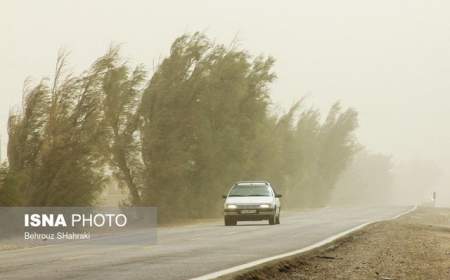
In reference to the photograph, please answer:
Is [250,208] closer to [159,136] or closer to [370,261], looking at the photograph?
[159,136]

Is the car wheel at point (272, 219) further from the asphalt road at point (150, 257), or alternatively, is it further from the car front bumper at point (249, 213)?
the asphalt road at point (150, 257)

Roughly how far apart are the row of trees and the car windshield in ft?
15.0

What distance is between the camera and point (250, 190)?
37.0 metres

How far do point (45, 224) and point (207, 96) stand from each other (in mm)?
16775

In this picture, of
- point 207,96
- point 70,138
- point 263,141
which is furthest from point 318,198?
point 70,138

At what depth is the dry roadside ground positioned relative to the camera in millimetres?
15234

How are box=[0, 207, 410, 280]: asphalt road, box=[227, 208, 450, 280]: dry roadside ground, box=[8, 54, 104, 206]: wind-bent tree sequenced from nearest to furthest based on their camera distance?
box=[0, 207, 410, 280]: asphalt road, box=[227, 208, 450, 280]: dry roadside ground, box=[8, 54, 104, 206]: wind-bent tree

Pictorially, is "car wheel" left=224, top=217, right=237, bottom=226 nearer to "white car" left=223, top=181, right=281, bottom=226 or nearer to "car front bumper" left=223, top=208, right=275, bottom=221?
"white car" left=223, top=181, right=281, bottom=226

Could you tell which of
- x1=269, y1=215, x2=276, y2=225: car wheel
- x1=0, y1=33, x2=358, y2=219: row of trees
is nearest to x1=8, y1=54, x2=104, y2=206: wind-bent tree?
x1=0, y1=33, x2=358, y2=219: row of trees

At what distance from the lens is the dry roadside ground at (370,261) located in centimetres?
1523

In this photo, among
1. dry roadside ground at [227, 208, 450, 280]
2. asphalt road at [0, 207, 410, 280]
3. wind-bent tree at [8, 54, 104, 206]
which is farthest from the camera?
wind-bent tree at [8, 54, 104, 206]

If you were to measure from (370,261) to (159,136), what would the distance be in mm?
23292

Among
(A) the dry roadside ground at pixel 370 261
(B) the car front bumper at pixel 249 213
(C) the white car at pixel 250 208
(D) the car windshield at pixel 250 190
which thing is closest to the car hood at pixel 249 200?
(C) the white car at pixel 250 208

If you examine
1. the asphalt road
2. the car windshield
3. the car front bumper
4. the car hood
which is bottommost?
the asphalt road
